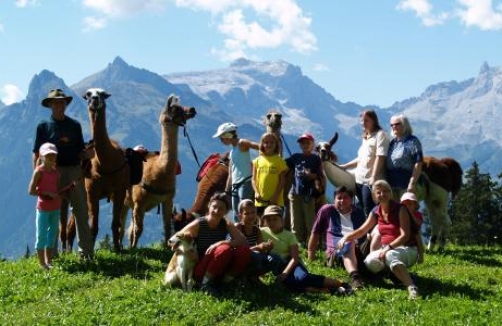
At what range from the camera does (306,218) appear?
450 inches

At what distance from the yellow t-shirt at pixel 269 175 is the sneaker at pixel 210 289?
2.53 meters

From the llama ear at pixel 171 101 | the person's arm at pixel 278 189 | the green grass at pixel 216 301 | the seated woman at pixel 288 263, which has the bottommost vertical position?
the green grass at pixel 216 301

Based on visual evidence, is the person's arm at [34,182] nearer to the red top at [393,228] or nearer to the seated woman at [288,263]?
the seated woman at [288,263]

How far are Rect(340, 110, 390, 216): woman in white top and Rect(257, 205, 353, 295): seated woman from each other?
7.08 ft

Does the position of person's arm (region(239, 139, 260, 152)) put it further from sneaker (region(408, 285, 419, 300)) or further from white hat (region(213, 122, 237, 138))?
sneaker (region(408, 285, 419, 300))

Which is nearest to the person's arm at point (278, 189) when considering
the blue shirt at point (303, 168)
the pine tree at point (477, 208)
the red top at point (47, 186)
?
the blue shirt at point (303, 168)

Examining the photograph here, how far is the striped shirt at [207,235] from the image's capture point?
8078mm

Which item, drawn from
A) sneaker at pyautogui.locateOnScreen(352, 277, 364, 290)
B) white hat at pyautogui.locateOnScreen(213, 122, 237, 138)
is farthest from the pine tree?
sneaker at pyautogui.locateOnScreen(352, 277, 364, 290)

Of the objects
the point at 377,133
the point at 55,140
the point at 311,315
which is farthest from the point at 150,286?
the point at 377,133

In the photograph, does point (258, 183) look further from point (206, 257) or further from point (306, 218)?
point (206, 257)

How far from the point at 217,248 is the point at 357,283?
195 centimetres

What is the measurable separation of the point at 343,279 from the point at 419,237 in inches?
46.6

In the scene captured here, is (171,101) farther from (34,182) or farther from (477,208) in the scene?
(477,208)

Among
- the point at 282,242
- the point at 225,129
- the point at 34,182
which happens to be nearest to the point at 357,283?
the point at 282,242
